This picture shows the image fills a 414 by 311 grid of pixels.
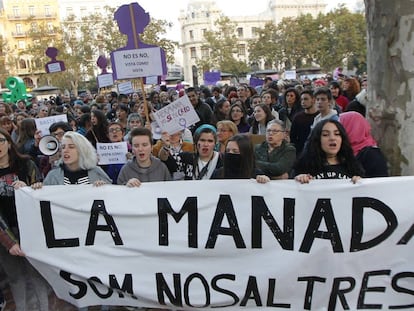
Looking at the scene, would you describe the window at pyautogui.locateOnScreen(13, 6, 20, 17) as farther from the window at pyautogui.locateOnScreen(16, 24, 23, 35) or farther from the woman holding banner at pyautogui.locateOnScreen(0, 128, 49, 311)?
the woman holding banner at pyautogui.locateOnScreen(0, 128, 49, 311)

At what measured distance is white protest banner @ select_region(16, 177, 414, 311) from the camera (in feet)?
10.1

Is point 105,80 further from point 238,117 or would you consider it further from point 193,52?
point 193,52

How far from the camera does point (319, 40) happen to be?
4631cm

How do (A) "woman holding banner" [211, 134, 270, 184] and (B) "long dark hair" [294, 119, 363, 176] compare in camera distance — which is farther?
(A) "woman holding banner" [211, 134, 270, 184]

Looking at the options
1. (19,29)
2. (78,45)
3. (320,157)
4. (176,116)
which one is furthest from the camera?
(19,29)

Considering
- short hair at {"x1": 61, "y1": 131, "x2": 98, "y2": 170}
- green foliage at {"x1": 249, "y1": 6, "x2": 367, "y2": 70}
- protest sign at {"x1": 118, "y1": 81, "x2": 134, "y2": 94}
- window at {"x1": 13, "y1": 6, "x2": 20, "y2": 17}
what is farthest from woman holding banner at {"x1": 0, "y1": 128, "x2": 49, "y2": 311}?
window at {"x1": 13, "y1": 6, "x2": 20, "y2": 17}

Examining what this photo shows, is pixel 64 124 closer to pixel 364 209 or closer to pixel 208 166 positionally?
pixel 208 166

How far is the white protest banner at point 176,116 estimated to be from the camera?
5012 mm

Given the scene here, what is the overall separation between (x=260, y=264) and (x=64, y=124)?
10.4ft

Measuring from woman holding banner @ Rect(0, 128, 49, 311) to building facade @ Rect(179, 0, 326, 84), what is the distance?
83262mm

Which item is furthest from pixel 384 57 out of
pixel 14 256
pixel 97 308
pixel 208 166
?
pixel 14 256

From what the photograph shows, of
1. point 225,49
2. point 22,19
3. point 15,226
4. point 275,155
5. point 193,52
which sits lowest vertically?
point 15,226

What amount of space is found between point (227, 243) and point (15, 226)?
65.8 inches

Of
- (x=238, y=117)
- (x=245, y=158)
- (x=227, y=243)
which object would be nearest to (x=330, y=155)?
(x=245, y=158)
